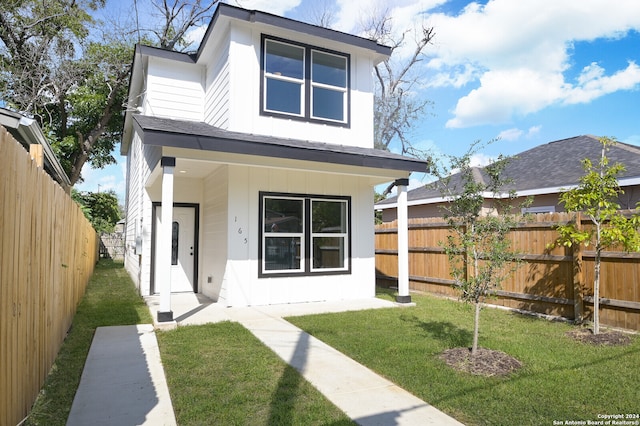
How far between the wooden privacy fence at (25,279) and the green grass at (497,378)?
10.3 feet

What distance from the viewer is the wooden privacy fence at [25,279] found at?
2.54m

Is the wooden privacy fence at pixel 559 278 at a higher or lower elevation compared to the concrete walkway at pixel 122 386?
higher

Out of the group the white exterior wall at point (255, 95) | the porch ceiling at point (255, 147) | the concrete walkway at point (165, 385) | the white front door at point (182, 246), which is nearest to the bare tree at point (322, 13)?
the white exterior wall at point (255, 95)

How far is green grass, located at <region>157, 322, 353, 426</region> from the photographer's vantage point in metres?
3.25

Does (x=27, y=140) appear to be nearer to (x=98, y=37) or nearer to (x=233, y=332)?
(x=233, y=332)

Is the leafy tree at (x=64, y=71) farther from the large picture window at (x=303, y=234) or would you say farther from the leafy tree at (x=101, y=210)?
the large picture window at (x=303, y=234)

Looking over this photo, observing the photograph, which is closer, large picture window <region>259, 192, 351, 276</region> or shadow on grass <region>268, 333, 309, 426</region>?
shadow on grass <region>268, 333, 309, 426</region>

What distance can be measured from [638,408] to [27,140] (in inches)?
313

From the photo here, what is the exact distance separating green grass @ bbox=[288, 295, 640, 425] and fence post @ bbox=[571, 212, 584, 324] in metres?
0.28

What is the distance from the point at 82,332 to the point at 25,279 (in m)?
3.46

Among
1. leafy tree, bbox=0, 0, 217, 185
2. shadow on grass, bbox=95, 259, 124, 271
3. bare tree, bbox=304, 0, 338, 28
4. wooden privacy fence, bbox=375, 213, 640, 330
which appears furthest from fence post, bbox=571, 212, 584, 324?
bare tree, bbox=304, 0, 338, 28

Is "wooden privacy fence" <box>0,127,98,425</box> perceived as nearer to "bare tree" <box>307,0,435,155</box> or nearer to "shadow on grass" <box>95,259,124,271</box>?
"shadow on grass" <box>95,259,124,271</box>

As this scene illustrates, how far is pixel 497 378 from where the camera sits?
13.5ft

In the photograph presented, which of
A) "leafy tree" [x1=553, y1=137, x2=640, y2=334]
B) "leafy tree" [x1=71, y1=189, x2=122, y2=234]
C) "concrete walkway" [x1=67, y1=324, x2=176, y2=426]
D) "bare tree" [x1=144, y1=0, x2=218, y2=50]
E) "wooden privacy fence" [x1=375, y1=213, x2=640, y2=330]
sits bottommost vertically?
"concrete walkway" [x1=67, y1=324, x2=176, y2=426]
